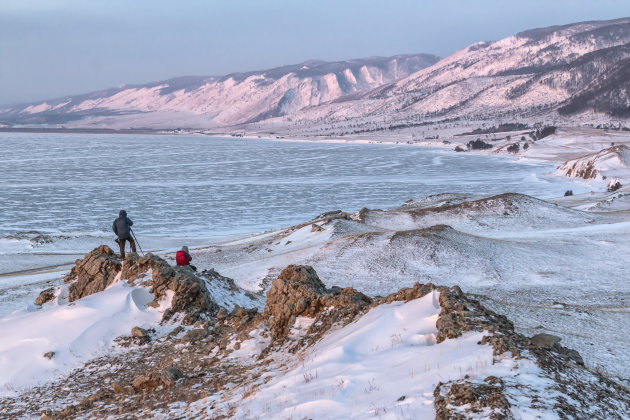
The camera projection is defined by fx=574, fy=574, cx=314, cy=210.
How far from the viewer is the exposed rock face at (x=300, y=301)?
1189cm

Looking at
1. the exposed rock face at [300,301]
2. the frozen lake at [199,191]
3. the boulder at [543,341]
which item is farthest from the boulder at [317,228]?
the boulder at [543,341]

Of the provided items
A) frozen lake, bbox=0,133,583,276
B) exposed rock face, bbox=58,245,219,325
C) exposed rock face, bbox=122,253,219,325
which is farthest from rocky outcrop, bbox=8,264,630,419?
frozen lake, bbox=0,133,583,276

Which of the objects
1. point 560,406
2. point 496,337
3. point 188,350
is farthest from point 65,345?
point 560,406

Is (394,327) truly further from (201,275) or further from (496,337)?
(201,275)

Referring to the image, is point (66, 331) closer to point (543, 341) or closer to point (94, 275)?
point (94, 275)

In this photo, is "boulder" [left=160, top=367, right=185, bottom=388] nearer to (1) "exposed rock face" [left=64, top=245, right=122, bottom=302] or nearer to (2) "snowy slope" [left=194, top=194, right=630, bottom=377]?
(2) "snowy slope" [left=194, top=194, right=630, bottom=377]

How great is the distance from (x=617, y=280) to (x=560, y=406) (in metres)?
17.8

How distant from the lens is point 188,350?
12.5 meters

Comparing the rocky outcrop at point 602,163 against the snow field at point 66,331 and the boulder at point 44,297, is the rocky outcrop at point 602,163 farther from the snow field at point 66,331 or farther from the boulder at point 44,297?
the snow field at point 66,331

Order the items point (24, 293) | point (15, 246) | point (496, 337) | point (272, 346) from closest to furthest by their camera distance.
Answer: point (496, 337) < point (272, 346) < point (24, 293) < point (15, 246)

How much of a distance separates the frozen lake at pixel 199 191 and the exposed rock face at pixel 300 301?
2823 cm

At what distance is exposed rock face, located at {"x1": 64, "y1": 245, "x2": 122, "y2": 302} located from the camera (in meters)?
18.2

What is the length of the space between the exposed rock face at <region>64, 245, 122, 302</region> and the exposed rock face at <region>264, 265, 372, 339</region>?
23.8 ft

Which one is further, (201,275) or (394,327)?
(201,275)
